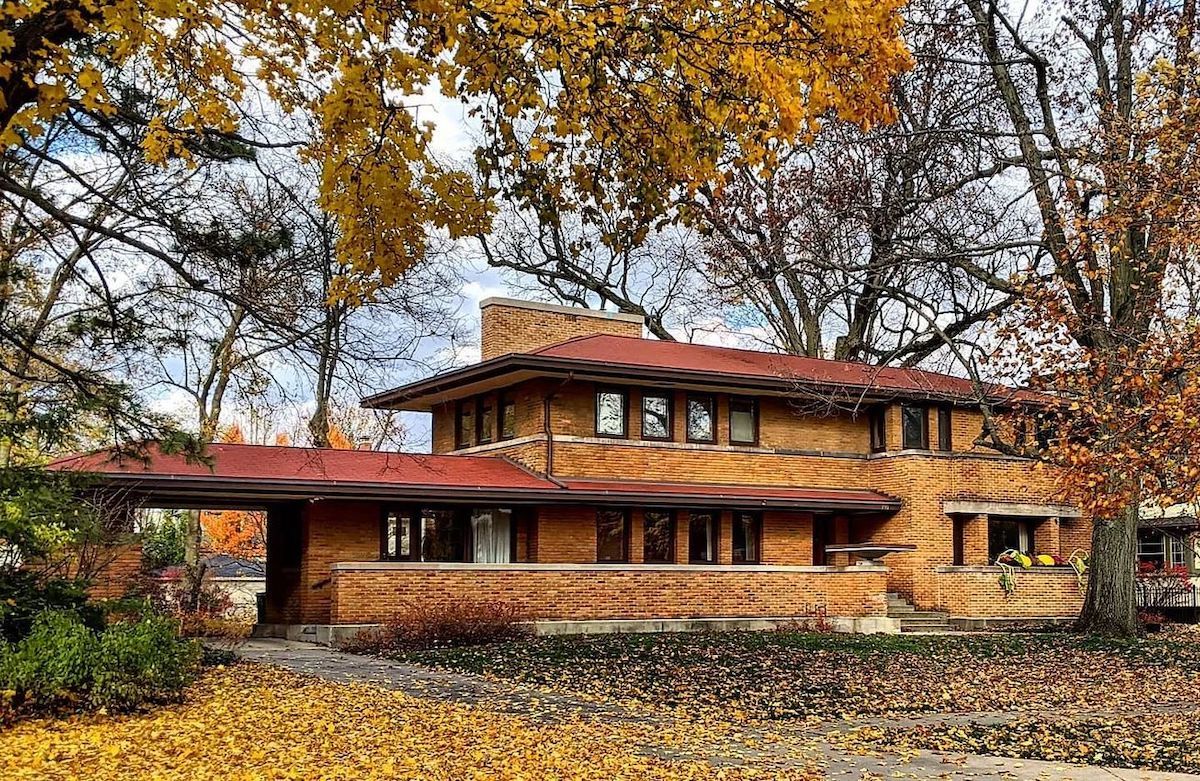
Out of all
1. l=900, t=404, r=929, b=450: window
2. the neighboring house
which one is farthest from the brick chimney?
l=900, t=404, r=929, b=450: window

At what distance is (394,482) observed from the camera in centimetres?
2323

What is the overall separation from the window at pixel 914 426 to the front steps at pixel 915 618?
13.4ft

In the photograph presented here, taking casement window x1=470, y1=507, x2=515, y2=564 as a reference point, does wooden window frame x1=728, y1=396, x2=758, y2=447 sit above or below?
above

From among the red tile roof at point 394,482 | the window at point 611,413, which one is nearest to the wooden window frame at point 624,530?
the red tile roof at point 394,482

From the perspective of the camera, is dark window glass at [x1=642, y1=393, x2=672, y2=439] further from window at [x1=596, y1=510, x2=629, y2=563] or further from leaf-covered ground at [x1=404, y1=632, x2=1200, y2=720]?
leaf-covered ground at [x1=404, y1=632, x2=1200, y2=720]

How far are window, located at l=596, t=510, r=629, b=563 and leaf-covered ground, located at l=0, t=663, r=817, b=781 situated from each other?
499 inches

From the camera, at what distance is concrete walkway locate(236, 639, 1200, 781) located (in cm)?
1005

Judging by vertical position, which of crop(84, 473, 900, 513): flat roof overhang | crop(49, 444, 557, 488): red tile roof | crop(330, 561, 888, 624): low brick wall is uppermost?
crop(49, 444, 557, 488): red tile roof

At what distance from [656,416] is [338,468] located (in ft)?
24.4

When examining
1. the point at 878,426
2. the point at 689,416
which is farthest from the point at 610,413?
the point at 878,426

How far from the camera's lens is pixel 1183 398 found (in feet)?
48.5

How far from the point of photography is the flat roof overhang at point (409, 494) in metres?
21.2

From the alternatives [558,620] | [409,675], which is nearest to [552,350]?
[558,620]

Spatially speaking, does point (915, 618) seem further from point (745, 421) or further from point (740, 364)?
point (740, 364)
